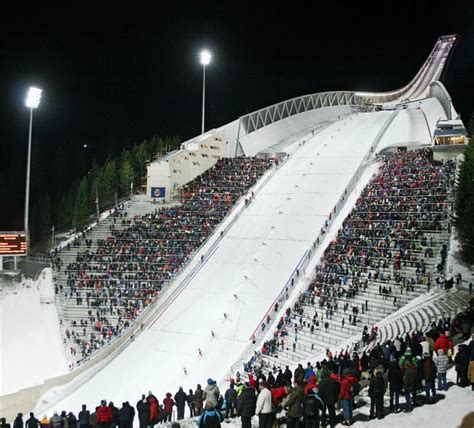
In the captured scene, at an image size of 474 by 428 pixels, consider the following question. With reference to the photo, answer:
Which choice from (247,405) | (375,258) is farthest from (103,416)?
(375,258)

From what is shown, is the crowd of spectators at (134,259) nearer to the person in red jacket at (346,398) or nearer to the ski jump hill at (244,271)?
the ski jump hill at (244,271)

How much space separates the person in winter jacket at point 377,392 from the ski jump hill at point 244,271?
1276cm

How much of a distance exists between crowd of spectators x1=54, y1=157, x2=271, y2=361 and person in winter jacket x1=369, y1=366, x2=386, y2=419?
756 inches

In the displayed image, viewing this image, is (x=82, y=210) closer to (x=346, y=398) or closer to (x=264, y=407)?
(x=346, y=398)

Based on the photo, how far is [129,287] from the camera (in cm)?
3059

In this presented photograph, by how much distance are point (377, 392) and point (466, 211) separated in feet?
51.4

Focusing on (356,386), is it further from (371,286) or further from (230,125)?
(230,125)

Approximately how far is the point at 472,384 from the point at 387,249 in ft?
60.4

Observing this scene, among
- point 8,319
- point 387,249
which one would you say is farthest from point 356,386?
point 8,319

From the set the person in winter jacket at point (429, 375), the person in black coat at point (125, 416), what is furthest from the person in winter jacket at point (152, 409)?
the person in winter jacket at point (429, 375)

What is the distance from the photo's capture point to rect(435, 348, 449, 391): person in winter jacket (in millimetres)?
10461

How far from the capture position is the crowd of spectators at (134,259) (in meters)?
28.3

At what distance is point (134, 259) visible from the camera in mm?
33312

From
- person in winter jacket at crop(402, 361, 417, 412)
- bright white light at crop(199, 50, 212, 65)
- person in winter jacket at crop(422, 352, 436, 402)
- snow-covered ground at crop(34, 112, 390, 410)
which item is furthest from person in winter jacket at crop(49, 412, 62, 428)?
bright white light at crop(199, 50, 212, 65)
